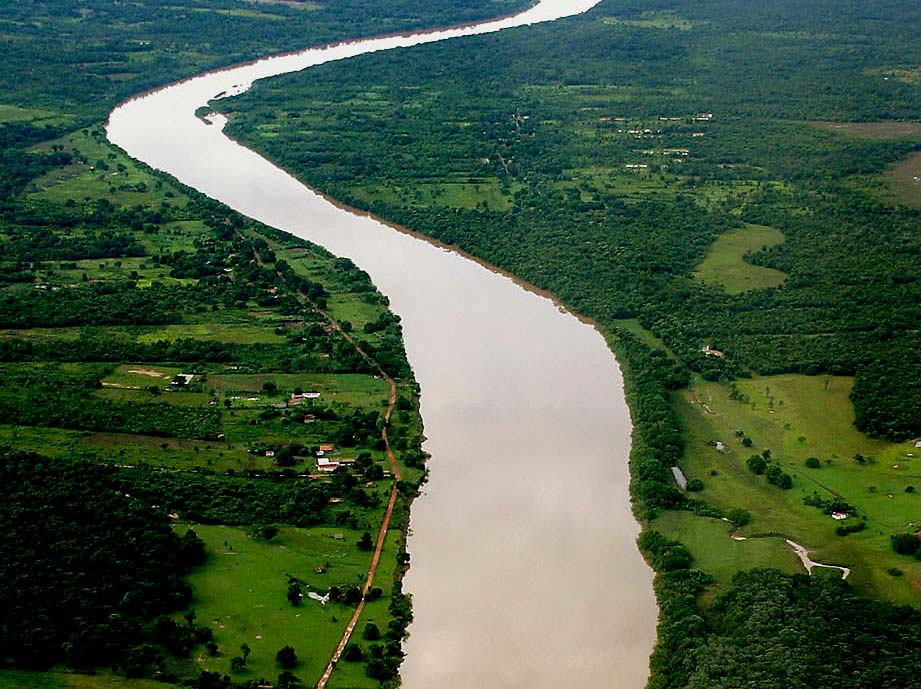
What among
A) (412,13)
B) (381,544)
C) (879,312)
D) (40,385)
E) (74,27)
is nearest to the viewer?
(381,544)

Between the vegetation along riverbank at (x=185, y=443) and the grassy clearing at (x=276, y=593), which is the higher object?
the vegetation along riverbank at (x=185, y=443)

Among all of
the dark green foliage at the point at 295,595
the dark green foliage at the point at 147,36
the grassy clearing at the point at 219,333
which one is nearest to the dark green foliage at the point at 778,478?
the dark green foliage at the point at 295,595

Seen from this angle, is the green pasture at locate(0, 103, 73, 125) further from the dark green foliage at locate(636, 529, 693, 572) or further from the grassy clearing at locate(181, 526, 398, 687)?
the dark green foliage at locate(636, 529, 693, 572)

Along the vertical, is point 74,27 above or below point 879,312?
above

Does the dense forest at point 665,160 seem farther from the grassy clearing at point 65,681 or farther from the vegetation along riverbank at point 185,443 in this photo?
the grassy clearing at point 65,681

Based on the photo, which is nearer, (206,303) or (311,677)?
(311,677)

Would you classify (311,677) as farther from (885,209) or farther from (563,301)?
(885,209)

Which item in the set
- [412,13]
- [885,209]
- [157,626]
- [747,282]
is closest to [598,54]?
[412,13]

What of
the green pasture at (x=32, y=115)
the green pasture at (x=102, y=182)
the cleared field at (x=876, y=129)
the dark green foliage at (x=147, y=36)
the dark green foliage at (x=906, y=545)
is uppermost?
the dark green foliage at (x=147, y=36)
